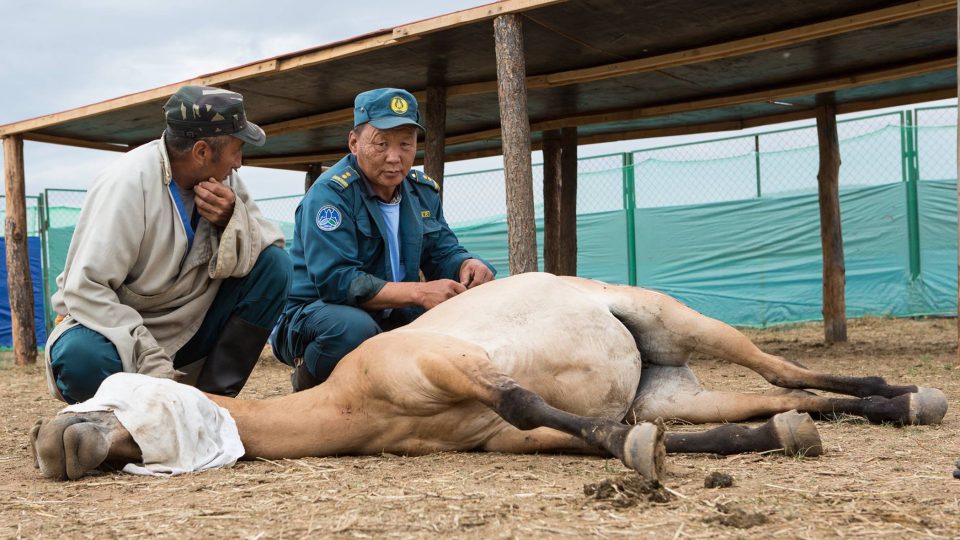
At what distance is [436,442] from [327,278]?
3.55ft

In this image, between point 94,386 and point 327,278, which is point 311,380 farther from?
point 94,386

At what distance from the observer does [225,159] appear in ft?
11.9

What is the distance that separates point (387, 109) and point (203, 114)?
2.43 feet

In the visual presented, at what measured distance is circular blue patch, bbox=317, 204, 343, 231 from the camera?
12.5 ft

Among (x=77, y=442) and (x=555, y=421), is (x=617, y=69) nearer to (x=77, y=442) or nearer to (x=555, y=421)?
(x=555, y=421)

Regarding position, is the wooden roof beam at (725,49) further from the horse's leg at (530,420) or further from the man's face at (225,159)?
the horse's leg at (530,420)

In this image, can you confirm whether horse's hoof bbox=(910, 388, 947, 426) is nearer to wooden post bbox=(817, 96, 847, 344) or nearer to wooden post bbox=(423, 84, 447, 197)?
wooden post bbox=(423, 84, 447, 197)

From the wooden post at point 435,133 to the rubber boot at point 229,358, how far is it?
3.67 meters

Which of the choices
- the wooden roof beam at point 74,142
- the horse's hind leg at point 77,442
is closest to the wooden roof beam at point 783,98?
the wooden roof beam at point 74,142

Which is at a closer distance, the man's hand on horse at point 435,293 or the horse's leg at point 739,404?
the horse's leg at point 739,404

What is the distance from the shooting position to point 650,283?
12.1 m

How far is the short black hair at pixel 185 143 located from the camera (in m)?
3.57

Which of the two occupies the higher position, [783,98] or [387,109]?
[783,98]

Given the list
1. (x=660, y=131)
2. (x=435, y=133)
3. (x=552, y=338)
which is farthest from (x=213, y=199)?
(x=660, y=131)
